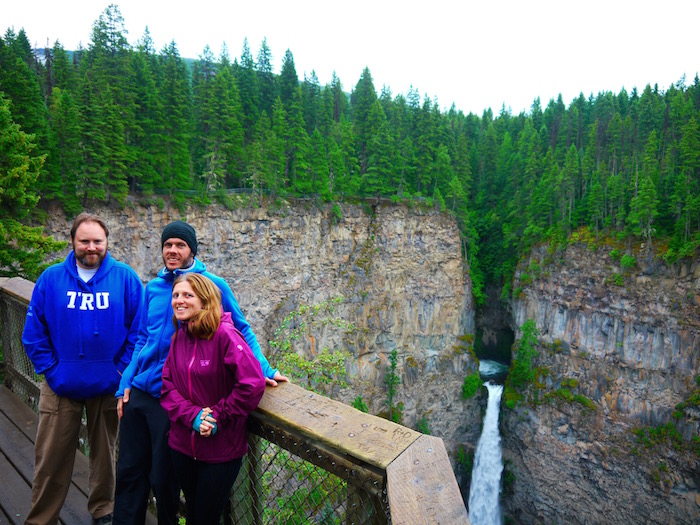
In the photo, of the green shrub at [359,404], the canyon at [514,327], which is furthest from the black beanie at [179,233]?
the green shrub at [359,404]

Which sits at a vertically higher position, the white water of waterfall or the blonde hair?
the blonde hair

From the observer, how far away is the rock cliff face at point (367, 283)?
28578mm

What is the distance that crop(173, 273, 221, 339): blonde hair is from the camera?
2768 mm

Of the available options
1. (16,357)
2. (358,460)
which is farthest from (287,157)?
(358,460)

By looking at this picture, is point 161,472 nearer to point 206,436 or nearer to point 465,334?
point 206,436

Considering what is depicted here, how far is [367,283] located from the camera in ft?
115

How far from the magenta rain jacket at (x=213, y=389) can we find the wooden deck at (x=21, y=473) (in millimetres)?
1487

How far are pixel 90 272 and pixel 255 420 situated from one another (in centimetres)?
212

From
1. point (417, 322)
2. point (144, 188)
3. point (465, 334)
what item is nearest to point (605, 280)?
point (465, 334)

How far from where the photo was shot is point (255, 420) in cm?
272

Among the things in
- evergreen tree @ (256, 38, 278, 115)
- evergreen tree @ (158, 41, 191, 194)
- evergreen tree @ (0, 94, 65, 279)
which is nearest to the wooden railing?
evergreen tree @ (0, 94, 65, 279)

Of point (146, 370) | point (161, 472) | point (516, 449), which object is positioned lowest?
point (516, 449)

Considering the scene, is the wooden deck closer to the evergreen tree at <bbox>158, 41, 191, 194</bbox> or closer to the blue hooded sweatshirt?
the blue hooded sweatshirt

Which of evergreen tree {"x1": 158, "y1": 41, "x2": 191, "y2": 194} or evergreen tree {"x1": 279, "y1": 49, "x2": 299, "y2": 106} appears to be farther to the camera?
evergreen tree {"x1": 279, "y1": 49, "x2": 299, "y2": 106}
